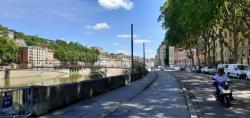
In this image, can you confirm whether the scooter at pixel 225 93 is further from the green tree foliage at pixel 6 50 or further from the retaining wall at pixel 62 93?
the green tree foliage at pixel 6 50

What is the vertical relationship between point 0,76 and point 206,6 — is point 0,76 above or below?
below

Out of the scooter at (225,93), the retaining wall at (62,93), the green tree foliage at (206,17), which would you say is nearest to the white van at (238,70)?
the green tree foliage at (206,17)

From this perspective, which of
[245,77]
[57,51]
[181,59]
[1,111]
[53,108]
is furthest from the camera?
[181,59]

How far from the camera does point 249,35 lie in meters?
54.9

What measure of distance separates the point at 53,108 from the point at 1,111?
11.8 ft

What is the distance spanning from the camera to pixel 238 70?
5319 centimetres

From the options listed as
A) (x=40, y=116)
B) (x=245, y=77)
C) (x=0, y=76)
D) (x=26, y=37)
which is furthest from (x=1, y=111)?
(x=26, y=37)

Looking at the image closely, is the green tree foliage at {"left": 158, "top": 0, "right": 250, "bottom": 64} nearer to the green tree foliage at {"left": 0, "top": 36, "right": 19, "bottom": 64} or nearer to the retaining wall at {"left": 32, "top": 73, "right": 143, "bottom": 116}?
the retaining wall at {"left": 32, "top": 73, "right": 143, "bottom": 116}

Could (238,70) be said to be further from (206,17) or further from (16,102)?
(16,102)

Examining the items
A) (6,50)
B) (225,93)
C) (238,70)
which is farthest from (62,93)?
(6,50)

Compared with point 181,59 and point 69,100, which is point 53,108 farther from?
point 181,59

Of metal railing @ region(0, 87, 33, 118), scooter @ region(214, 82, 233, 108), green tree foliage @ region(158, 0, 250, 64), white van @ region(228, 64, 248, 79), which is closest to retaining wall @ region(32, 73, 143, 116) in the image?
metal railing @ region(0, 87, 33, 118)

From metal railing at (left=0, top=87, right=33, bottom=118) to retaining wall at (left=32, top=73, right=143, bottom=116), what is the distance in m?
0.35

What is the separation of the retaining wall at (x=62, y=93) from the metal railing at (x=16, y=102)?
0.35 metres
